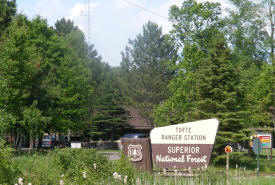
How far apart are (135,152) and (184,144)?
202cm

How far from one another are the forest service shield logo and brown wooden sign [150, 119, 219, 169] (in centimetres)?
57

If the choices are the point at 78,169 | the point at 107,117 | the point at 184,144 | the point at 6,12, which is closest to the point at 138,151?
the point at 184,144

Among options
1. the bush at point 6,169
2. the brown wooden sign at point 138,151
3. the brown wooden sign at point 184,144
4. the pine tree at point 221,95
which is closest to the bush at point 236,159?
the pine tree at point 221,95

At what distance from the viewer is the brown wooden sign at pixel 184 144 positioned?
1603cm

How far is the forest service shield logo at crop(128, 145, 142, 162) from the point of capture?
16.9 metres

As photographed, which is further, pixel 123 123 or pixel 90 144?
pixel 123 123

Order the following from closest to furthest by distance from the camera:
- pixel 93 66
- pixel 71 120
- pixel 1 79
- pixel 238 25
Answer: pixel 1 79 < pixel 71 120 < pixel 238 25 < pixel 93 66

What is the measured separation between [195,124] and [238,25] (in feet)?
91.8

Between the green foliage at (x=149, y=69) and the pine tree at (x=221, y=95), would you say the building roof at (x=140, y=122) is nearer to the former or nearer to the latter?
the green foliage at (x=149, y=69)

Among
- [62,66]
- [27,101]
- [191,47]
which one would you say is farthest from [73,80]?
[191,47]

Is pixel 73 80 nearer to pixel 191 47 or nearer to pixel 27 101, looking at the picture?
pixel 27 101

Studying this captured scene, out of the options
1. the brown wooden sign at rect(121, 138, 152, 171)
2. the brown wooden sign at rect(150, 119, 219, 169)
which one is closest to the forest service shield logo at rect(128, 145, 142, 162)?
the brown wooden sign at rect(121, 138, 152, 171)

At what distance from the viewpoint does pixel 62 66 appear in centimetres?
3784

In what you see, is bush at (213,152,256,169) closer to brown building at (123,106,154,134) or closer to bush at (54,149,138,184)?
bush at (54,149,138,184)
